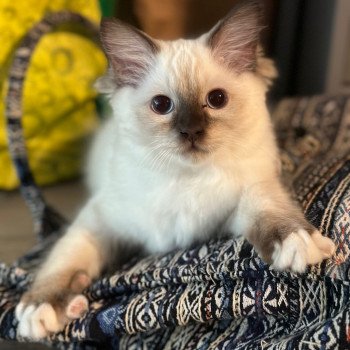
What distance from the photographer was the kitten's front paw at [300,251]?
3.10 ft

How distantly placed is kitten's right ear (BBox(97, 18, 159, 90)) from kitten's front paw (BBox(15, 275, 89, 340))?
50 cm

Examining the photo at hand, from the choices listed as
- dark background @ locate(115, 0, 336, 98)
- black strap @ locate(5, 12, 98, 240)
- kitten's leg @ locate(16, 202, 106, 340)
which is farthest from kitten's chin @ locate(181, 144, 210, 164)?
dark background @ locate(115, 0, 336, 98)

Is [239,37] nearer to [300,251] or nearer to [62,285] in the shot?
[300,251]

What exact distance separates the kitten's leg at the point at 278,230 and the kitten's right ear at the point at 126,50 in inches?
14.9

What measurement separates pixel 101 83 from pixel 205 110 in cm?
30

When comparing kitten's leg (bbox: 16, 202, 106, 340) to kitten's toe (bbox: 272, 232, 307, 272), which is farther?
kitten's leg (bbox: 16, 202, 106, 340)

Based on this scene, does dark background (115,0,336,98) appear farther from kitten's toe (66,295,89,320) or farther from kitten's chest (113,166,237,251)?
kitten's toe (66,295,89,320)

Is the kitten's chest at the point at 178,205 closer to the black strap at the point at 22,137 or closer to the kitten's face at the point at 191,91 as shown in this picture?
the kitten's face at the point at 191,91

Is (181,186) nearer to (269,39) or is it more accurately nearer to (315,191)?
(315,191)

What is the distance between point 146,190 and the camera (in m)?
1.24

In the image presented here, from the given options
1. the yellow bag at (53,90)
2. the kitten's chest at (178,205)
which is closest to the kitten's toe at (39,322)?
the kitten's chest at (178,205)

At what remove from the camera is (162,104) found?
1.15 meters

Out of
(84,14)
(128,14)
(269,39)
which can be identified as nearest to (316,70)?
(269,39)

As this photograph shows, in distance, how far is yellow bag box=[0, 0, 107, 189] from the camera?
1773 millimetres
